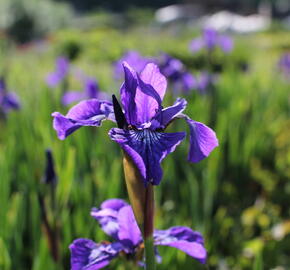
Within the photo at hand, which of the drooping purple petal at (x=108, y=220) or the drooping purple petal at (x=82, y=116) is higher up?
the drooping purple petal at (x=82, y=116)

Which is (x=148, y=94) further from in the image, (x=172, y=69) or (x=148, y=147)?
(x=172, y=69)

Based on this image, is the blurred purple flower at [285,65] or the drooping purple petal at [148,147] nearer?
the drooping purple petal at [148,147]

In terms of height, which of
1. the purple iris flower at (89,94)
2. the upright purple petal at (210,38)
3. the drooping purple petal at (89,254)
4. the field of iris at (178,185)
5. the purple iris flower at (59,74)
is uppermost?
the upright purple petal at (210,38)

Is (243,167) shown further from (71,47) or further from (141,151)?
(71,47)

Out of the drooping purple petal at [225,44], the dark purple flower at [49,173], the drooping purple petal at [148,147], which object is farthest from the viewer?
the drooping purple petal at [225,44]

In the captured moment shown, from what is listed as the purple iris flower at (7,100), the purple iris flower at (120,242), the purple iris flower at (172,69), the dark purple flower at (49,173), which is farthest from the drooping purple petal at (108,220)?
the purple iris flower at (172,69)

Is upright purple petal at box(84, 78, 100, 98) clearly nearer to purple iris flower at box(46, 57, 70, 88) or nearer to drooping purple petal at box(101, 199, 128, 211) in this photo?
purple iris flower at box(46, 57, 70, 88)

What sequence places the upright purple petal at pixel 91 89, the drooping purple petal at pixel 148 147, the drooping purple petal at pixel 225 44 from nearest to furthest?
the drooping purple petal at pixel 148 147, the upright purple petal at pixel 91 89, the drooping purple petal at pixel 225 44

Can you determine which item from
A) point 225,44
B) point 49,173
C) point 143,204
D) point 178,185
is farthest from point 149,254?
point 225,44

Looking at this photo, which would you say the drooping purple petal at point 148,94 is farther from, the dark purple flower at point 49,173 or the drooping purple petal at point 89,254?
the dark purple flower at point 49,173
